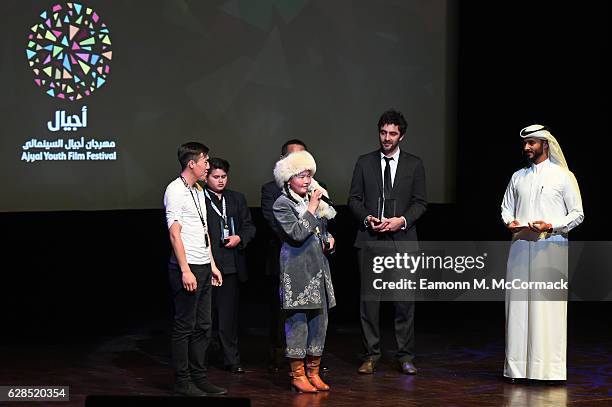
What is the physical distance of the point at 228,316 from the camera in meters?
6.14

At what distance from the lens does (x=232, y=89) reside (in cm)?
788

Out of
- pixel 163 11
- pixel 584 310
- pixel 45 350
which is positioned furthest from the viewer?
pixel 584 310

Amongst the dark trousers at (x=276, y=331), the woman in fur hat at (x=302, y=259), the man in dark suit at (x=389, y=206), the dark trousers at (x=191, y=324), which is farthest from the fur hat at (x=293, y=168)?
the dark trousers at (x=276, y=331)

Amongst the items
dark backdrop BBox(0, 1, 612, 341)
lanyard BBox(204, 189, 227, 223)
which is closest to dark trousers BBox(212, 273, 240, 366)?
lanyard BBox(204, 189, 227, 223)

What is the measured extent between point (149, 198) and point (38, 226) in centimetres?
91

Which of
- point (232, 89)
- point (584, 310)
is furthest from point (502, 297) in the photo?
point (232, 89)

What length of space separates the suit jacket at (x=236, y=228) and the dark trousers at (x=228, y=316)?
84 millimetres

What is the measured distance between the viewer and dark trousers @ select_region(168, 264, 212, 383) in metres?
5.22

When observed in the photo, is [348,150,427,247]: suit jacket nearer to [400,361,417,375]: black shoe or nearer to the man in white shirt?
[400,361,417,375]: black shoe

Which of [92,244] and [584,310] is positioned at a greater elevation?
[92,244]

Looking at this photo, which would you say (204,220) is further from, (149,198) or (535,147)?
(149,198)

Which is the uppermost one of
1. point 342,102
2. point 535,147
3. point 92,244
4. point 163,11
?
point 163,11

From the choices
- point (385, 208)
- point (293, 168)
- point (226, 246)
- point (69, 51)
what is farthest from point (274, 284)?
point (69, 51)

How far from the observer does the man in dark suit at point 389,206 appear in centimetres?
605
